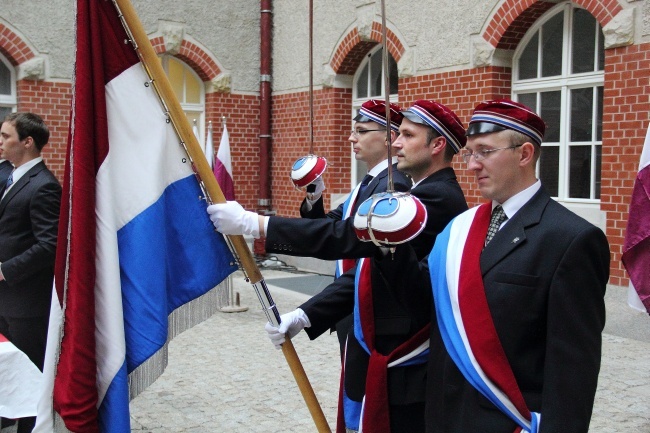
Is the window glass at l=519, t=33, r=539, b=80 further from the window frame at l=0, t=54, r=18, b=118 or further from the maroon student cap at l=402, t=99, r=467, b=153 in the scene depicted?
the window frame at l=0, t=54, r=18, b=118

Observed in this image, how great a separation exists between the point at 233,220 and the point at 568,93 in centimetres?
616

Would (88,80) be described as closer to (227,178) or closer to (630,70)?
(630,70)

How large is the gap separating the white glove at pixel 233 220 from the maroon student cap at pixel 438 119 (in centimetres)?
85

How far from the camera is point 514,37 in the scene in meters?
8.38

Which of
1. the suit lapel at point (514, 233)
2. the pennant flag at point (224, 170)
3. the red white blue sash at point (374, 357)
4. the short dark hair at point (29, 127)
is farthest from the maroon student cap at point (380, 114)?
the pennant flag at point (224, 170)

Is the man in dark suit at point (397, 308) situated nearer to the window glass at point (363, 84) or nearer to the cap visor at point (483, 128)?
the cap visor at point (483, 128)

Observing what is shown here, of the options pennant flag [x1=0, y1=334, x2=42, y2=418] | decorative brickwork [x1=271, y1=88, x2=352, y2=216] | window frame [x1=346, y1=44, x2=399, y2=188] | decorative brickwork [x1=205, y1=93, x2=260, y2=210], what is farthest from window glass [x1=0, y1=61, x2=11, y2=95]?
pennant flag [x1=0, y1=334, x2=42, y2=418]

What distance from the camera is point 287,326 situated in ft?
→ 10.2

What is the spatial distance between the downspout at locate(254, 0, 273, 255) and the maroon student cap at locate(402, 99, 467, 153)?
9170 mm

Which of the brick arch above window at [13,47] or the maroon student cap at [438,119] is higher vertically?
the brick arch above window at [13,47]

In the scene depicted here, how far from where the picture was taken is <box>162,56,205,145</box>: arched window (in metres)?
12.0

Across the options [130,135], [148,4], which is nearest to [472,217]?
[130,135]

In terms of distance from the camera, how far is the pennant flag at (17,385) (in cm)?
381

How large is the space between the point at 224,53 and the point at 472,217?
32.9 ft
